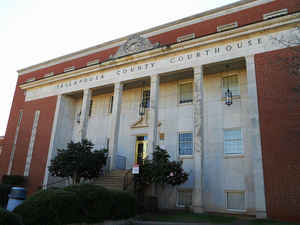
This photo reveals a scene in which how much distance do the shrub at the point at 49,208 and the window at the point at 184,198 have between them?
1008 centimetres

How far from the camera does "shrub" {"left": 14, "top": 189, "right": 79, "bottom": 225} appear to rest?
794cm

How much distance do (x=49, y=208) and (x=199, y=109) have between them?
36.4 feet

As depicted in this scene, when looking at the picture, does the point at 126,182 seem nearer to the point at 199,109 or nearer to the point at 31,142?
the point at 199,109

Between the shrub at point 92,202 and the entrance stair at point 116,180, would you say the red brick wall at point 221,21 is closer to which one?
the entrance stair at point 116,180

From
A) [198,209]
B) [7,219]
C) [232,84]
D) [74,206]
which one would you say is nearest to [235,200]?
[198,209]

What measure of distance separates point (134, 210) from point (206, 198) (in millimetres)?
6619

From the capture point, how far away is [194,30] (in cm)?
2184

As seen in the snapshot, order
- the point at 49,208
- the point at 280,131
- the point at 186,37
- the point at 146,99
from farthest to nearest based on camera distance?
1. the point at 146,99
2. the point at 186,37
3. the point at 280,131
4. the point at 49,208

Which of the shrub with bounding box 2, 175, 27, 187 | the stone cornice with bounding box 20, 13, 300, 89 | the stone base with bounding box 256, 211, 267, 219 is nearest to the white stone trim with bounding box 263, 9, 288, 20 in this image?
the stone cornice with bounding box 20, 13, 300, 89

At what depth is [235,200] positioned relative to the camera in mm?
16469

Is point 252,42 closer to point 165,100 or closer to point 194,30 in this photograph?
point 194,30

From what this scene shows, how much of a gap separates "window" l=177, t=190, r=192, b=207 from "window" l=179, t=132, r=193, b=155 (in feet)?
8.73

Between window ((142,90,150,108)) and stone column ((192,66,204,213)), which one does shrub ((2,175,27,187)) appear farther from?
stone column ((192,66,204,213))

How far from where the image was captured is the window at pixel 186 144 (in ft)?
63.3
